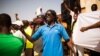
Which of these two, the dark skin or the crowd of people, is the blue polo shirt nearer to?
the crowd of people

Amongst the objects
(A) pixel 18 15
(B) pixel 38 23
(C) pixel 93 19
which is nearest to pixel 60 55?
(C) pixel 93 19

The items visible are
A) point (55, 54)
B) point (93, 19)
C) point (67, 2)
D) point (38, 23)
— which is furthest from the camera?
point (67, 2)

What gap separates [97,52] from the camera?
585cm

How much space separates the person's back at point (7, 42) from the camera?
285cm

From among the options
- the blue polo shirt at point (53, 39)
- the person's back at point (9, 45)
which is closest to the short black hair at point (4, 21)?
the person's back at point (9, 45)

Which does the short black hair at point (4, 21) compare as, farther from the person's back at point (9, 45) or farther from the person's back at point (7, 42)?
the person's back at point (9, 45)

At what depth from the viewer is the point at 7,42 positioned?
9.42 ft

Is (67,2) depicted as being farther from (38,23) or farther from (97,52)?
(97,52)

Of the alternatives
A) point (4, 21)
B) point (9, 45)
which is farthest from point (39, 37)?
point (9, 45)

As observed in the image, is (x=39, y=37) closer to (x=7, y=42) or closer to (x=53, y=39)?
(x=53, y=39)

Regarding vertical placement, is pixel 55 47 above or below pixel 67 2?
below

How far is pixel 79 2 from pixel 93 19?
4509 millimetres

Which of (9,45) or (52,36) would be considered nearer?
(9,45)

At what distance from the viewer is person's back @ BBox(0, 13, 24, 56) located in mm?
2850
